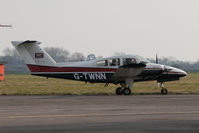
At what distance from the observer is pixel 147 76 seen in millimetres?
26312

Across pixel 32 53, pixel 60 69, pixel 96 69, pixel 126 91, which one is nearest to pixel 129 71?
pixel 126 91

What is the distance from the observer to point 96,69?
1027 inches

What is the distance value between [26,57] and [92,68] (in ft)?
14.6

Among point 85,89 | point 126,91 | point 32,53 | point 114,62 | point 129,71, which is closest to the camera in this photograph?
point 129,71

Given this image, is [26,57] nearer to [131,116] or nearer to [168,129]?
[131,116]

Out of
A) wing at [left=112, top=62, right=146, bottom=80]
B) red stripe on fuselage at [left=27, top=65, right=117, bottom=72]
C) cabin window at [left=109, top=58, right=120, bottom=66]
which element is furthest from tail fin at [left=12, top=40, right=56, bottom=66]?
wing at [left=112, top=62, right=146, bottom=80]

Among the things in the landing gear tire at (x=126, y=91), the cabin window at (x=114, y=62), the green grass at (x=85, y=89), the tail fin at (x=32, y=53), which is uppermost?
the tail fin at (x=32, y=53)

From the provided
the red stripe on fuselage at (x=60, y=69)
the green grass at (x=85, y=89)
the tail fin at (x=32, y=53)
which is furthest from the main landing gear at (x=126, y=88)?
the tail fin at (x=32, y=53)

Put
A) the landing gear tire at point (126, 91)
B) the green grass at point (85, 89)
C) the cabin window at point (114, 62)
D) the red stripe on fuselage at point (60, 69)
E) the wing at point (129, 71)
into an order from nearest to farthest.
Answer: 1. the wing at point (129, 71)
2. the landing gear tire at point (126, 91)
3. the red stripe on fuselage at point (60, 69)
4. the cabin window at point (114, 62)
5. the green grass at point (85, 89)

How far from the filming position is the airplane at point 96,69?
25734mm

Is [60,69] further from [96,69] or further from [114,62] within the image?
[114,62]

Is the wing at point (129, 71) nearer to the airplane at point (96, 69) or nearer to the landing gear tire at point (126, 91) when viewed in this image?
the airplane at point (96, 69)

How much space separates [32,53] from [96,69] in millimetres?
4374

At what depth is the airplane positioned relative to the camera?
2573 centimetres
